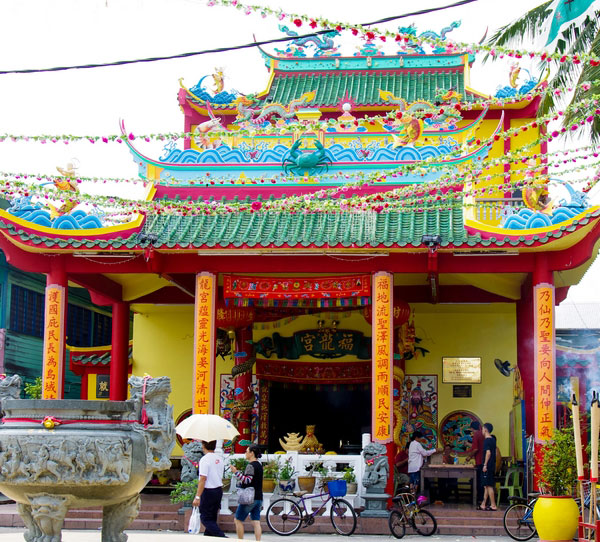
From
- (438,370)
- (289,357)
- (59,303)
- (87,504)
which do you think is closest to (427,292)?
(438,370)

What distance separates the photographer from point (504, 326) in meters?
18.8

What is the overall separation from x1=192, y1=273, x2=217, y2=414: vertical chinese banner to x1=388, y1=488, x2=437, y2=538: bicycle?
11.1 feet

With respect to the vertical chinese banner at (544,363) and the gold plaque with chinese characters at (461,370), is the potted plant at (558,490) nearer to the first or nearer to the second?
the vertical chinese banner at (544,363)

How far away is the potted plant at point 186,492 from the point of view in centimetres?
1384

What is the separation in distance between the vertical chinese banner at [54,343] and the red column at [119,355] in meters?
2.21

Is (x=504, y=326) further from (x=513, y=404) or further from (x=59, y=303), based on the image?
(x=59, y=303)

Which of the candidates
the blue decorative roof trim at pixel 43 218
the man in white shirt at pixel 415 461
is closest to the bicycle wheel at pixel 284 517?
Answer: the man in white shirt at pixel 415 461

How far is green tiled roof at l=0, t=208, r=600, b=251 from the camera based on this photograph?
1463 centimetres

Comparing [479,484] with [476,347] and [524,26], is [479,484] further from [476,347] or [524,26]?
[524,26]

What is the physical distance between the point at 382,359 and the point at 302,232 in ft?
7.97

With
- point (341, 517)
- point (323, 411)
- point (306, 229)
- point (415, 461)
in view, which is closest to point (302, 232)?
point (306, 229)

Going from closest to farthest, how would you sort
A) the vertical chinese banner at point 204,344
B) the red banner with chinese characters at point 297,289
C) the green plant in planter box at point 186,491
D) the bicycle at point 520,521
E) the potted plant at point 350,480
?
the bicycle at point 520,521 → the green plant in planter box at point 186,491 → the potted plant at point 350,480 → the vertical chinese banner at point 204,344 → the red banner with chinese characters at point 297,289

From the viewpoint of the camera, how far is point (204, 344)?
15375 millimetres

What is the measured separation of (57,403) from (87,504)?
97cm
